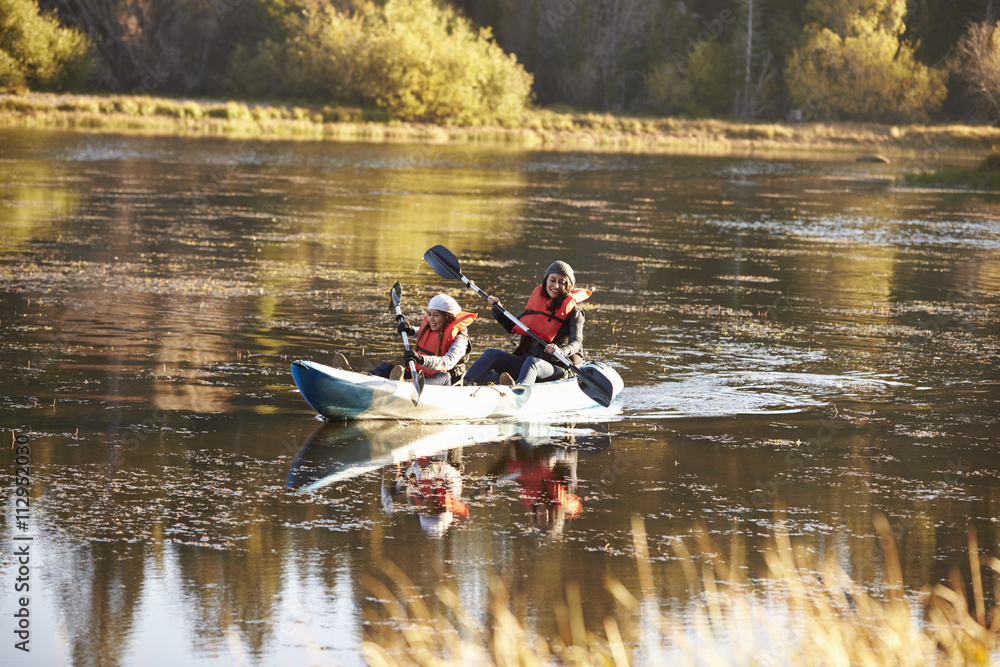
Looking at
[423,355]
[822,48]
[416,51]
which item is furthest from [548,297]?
[822,48]

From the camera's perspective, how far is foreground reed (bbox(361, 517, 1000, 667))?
18.0ft

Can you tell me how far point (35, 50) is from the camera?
2314 inches

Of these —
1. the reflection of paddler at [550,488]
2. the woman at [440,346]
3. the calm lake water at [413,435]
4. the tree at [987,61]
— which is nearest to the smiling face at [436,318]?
the woman at [440,346]

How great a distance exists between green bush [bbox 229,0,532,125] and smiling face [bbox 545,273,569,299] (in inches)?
2181

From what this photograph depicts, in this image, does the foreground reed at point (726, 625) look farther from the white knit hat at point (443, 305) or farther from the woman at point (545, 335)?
the woman at point (545, 335)

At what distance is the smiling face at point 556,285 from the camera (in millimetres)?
11320

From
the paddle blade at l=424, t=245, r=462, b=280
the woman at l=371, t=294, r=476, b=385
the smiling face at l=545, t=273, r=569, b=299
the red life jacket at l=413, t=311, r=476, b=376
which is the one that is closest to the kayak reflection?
the woman at l=371, t=294, r=476, b=385

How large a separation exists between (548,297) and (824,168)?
45303 mm

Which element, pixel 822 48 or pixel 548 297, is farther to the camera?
pixel 822 48

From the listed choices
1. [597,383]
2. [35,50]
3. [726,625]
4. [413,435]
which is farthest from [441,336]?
[35,50]

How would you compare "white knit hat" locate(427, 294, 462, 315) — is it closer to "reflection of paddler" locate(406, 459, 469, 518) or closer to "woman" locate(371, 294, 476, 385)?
"woman" locate(371, 294, 476, 385)

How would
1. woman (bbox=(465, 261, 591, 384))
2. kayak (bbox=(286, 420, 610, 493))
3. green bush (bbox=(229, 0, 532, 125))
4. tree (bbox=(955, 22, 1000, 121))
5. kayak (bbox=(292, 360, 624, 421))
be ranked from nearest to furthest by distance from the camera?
kayak (bbox=(286, 420, 610, 493)) < kayak (bbox=(292, 360, 624, 421)) < woman (bbox=(465, 261, 591, 384)) < tree (bbox=(955, 22, 1000, 121)) < green bush (bbox=(229, 0, 532, 125))

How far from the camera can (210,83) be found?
80250 mm

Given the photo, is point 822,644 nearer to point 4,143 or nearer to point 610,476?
point 610,476
